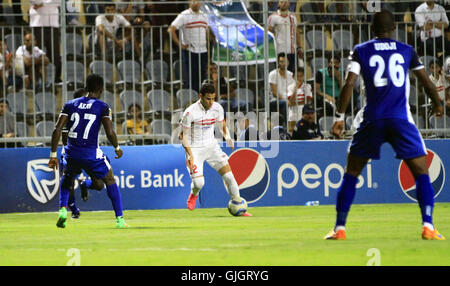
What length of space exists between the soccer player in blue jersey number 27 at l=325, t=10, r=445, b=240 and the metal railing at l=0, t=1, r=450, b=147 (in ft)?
27.9

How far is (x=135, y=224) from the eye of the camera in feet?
45.2

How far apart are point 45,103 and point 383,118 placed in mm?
10123

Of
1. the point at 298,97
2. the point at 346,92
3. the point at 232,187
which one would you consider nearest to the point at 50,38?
the point at 298,97

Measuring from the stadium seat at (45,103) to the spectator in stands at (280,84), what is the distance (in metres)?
4.15

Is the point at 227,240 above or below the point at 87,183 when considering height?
below

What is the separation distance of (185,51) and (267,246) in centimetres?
964

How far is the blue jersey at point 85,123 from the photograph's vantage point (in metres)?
13.0

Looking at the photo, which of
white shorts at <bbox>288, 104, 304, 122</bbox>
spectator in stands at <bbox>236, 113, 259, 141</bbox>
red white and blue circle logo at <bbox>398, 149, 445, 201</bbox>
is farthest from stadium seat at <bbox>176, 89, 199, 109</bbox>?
red white and blue circle logo at <bbox>398, 149, 445, 201</bbox>

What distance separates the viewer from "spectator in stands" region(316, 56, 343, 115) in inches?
719

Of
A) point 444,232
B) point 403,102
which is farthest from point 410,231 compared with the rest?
point 403,102

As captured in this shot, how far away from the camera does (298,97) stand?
1814 centimetres

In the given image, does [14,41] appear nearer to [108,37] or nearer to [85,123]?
[108,37]

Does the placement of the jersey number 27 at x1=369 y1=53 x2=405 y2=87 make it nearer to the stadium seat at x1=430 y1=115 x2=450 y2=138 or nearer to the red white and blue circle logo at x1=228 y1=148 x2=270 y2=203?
the red white and blue circle logo at x1=228 y1=148 x2=270 y2=203
